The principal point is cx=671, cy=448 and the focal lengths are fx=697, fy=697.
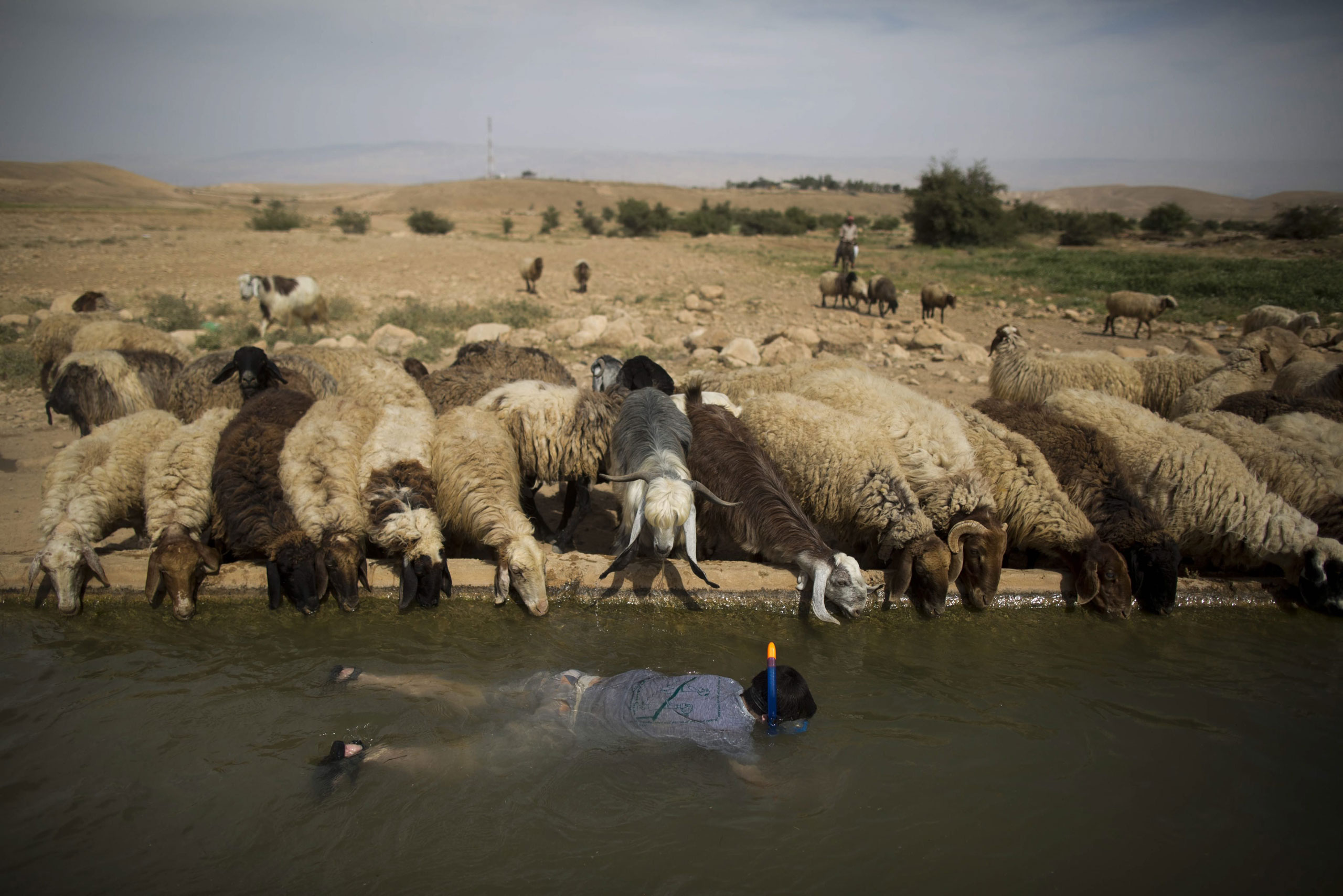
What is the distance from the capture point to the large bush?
1484 inches

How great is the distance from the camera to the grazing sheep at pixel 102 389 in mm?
7734

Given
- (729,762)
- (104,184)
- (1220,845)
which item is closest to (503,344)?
(729,762)

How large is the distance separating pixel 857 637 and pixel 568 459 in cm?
297

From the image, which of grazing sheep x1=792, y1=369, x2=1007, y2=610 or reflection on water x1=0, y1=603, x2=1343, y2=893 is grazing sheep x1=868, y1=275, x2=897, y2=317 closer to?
grazing sheep x1=792, y1=369, x2=1007, y2=610

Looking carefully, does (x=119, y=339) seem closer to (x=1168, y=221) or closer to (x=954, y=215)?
Result: (x=954, y=215)

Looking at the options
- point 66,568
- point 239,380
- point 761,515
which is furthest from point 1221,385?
point 66,568

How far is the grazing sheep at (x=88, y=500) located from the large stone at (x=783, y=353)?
8.71 meters

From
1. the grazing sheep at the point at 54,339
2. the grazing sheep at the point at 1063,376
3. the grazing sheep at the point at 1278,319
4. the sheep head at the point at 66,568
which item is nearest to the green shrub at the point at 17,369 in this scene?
the grazing sheep at the point at 54,339

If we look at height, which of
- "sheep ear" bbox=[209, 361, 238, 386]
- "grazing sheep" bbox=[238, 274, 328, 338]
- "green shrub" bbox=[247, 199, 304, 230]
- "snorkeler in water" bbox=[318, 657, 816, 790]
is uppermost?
"green shrub" bbox=[247, 199, 304, 230]

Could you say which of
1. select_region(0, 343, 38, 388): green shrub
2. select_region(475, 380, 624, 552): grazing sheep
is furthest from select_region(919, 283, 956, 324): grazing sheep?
select_region(0, 343, 38, 388): green shrub

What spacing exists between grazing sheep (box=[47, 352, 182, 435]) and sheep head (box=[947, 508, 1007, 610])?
8.34m

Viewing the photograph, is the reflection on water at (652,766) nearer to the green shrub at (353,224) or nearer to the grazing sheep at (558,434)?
the grazing sheep at (558,434)

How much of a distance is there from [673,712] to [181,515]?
4.26m

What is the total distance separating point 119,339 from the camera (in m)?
9.59
